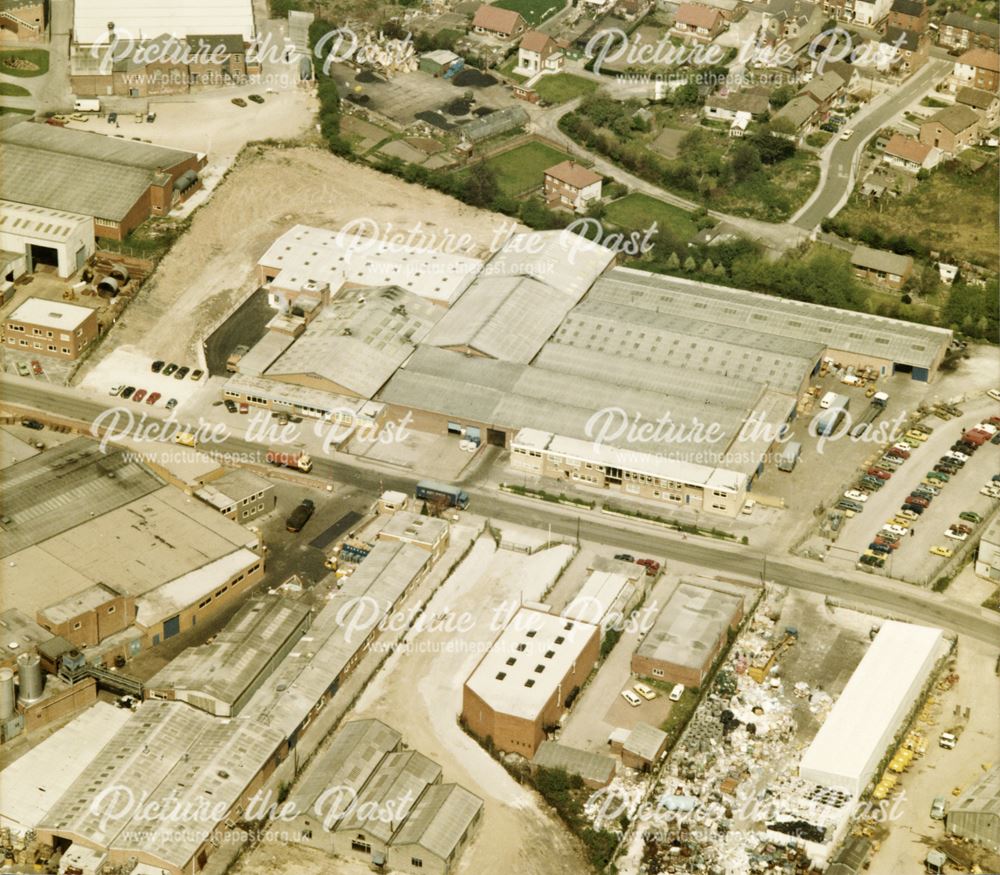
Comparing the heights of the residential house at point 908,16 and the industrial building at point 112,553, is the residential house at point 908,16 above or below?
above

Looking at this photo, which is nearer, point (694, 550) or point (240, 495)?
point (694, 550)

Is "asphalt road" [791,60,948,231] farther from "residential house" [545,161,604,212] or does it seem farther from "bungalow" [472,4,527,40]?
"bungalow" [472,4,527,40]

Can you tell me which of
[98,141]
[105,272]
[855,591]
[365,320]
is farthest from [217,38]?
[855,591]

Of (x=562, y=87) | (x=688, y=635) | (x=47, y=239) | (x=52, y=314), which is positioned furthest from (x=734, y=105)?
(x=688, y=635)

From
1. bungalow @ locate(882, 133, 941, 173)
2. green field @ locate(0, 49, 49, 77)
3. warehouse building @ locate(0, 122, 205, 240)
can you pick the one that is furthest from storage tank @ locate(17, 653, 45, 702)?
bungalow @ locate(882, 133, 941, 173)

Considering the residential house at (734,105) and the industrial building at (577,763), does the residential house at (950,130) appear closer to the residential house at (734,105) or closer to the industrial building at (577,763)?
the residential house at (734,105)

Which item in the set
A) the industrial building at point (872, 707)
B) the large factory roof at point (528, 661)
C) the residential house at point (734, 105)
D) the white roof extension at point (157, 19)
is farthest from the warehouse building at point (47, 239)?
the industrial building at point (872, 707)

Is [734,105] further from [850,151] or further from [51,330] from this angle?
[51,330]
